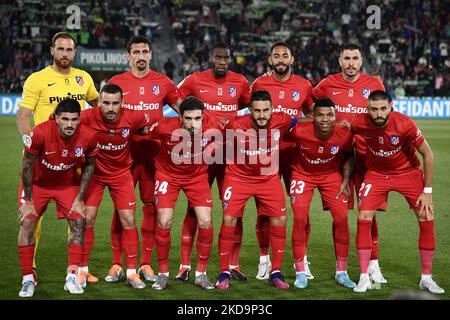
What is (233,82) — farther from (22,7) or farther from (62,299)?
(22,7)

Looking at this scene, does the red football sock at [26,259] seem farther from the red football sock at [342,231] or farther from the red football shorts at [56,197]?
the red football sock at [342,231]

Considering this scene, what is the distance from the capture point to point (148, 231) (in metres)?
7.78

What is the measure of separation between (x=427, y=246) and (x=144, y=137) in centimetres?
295

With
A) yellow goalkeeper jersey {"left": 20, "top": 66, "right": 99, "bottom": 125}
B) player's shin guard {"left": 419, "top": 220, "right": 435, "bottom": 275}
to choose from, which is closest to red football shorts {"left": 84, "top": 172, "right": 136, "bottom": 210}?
yellow goalkeeper jersey {"left": 20, "top": 66, "right": 99, "bottom": 125}

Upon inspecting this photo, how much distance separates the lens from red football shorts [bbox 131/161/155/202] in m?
7.86

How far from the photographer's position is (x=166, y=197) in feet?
24.0

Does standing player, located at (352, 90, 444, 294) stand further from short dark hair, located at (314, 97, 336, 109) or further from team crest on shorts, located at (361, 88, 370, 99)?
team crest on shorts, located at (361, 88, 370, 99)

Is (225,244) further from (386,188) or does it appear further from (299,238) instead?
(386,188)

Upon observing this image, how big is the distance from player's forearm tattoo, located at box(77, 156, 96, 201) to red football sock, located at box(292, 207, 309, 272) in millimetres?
2029

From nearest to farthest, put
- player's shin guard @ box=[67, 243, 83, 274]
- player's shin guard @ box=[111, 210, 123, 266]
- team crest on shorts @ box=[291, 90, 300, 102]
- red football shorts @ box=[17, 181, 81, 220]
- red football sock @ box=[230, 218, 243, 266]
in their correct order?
1. player's shin guard @ box=[67, 243, 83, 274]
2. red football shorts @ box=[17, 181, 81, 220]
3. player's shin guard @ box=[111, 210, 123, 266]
4. red football sock @ box=[230, 218, 243, 266]
5. team crest on shorts @ box=[291, 90, 300, 102]

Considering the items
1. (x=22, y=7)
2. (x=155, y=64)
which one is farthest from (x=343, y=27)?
(x=22, y=7)

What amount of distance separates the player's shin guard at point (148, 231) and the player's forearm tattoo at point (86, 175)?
92 cm

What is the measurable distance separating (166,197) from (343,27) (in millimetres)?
26923

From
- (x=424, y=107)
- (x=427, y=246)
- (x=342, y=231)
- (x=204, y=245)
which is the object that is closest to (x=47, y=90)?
(x=204, y=245)
